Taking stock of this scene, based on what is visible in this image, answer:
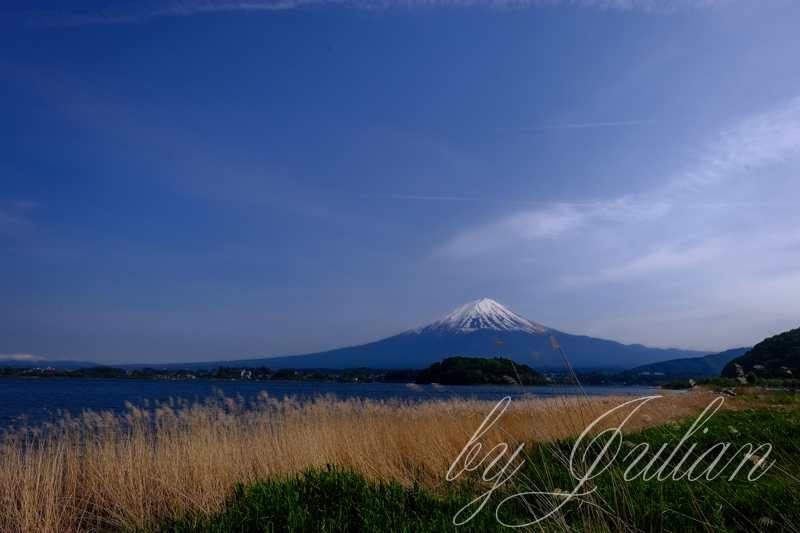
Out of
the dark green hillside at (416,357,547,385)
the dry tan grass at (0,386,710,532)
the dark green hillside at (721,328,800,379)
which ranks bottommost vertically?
the dark green hillside at (416,357,547,385)

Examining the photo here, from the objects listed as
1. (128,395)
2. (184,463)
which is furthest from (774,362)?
(128,395)

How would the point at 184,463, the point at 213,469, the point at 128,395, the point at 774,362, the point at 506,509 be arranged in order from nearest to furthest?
the point at 506,509 → the point at 213,469 → the point at 184,463 → the point at 774,362 → the point at 128,395

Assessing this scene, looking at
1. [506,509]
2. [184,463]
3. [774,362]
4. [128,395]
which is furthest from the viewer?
[128,395]

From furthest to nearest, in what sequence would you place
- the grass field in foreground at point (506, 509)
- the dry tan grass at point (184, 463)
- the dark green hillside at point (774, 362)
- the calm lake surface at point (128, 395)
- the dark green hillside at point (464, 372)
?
the dark green hillside at point (464, 372), the calm lake surface at point (128, 395), the dry tan grass at point (184, 463), the dark green hillside at point (774, 362), the grass field in foreground at point (506, 509)

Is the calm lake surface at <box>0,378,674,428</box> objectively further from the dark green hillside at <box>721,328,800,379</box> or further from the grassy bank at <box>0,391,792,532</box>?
the dark green hillside at <box>721,328,800,379</box>

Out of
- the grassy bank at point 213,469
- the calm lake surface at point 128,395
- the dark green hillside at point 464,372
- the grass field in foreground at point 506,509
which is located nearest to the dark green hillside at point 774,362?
the grass field in foreground at point 506,509

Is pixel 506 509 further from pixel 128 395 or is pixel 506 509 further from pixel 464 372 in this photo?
pixel 464 372

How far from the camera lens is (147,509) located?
5.98 metres

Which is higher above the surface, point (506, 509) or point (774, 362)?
point (774, 362)

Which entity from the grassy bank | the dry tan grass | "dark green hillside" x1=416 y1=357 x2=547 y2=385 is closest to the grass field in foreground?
the grassy bank

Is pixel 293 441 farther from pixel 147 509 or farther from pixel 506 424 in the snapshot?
pixel 506 424

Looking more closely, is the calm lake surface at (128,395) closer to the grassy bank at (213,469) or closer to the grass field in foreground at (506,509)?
the grassy bank at (213,469)

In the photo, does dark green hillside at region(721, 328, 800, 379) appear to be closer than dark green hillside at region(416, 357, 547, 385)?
Result: Yes

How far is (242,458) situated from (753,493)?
20.6 feet
